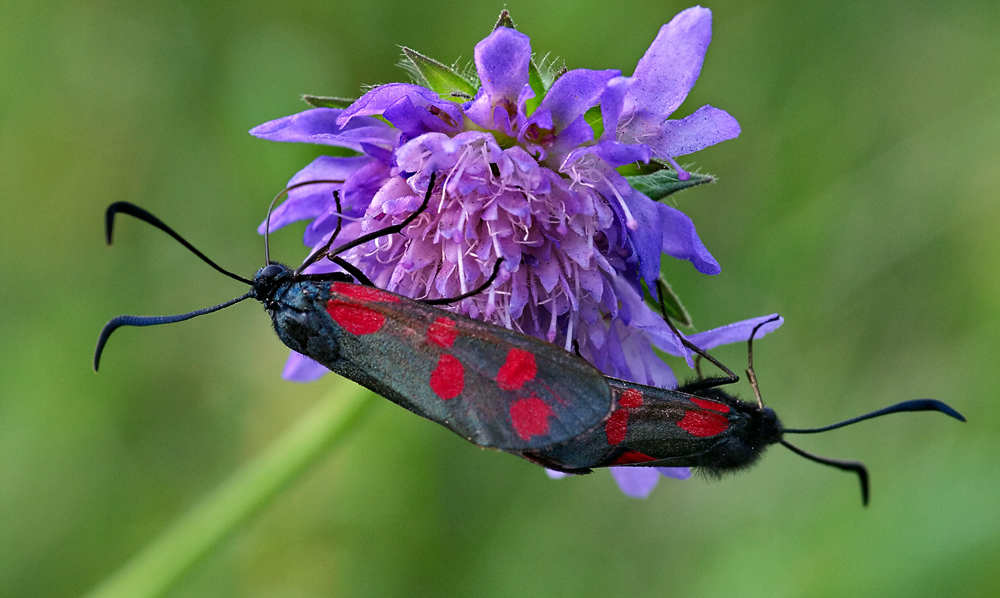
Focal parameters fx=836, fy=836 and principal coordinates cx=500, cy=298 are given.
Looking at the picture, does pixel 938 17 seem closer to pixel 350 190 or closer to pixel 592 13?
pixel 592 13

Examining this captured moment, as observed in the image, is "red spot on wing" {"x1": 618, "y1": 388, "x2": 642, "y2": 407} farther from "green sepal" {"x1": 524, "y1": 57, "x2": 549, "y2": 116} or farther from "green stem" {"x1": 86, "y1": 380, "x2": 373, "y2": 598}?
"green stem" {"x1": 86, "y1": 380, "x2": 373, "y2": 598}

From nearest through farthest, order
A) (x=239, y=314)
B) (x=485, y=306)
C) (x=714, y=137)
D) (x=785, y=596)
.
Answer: (x=714, y=137)
(x=485, y=306)
(x=785, y=596)
(x=239, y=314)

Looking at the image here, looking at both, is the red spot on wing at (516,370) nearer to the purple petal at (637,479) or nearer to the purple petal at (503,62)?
the purple petal at (503,62)

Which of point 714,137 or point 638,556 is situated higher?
point 714,137

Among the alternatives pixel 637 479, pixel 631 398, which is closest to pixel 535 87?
pixel 631 398

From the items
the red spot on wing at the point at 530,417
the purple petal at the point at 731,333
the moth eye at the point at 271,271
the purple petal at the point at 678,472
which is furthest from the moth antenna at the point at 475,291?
the purple petal at the point at 678,472

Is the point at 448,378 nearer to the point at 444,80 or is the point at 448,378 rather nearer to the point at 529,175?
the point at 529,175

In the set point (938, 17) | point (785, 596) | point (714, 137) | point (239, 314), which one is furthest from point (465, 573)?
point (938, 17)
